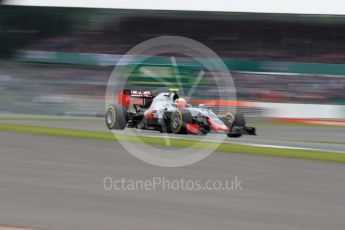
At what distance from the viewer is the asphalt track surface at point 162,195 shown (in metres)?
5.03

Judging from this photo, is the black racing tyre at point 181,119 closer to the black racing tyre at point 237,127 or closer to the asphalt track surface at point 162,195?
the black racing tyre at point 237,127

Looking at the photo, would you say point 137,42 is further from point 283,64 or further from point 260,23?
point 283,64

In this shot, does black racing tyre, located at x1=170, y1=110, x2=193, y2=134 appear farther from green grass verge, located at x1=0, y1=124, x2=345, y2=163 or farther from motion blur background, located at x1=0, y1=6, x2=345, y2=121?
motion blur background, located at x1=0, y1=6, x2=345, y2=121

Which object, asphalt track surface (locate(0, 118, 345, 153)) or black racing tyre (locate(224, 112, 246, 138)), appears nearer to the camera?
asphalt track surface (locate(0, 118, 345, 153))

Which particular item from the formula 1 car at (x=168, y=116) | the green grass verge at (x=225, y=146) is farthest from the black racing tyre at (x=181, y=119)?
the green grass verge at (x=225, y=146)

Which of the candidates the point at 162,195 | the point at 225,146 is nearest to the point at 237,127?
the point at 225,146

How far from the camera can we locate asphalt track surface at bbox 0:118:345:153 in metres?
11.3

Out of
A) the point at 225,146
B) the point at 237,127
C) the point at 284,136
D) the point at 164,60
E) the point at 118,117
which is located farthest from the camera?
the point at 164,60

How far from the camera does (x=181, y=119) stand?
11.6 metres

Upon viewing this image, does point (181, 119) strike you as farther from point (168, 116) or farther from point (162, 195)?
point (162, 195)

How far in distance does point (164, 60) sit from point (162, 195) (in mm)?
19662

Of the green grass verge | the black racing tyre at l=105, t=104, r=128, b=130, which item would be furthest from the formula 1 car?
the green grass verge

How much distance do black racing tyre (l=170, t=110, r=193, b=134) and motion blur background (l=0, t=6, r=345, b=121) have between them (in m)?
7.08

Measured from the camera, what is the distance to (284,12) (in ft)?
89.7
